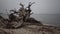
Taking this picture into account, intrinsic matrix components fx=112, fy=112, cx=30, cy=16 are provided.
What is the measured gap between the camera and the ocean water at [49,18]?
1.64 meters

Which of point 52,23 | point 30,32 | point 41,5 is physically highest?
point 41,5

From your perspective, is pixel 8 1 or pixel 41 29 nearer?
pixel 41 29

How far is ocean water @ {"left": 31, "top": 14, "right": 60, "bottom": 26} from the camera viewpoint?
1.64 m

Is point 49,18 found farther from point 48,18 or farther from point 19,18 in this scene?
point 19,18

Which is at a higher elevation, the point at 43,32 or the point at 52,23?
the point at 52,23

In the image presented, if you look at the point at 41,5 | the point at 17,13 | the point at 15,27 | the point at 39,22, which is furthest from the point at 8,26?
the point at 41,5

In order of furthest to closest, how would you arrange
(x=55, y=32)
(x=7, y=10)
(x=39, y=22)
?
(x=7, y=10), (x=39, y=22), (x=55, y=32)

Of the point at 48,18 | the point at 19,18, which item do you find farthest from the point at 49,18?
the point at 19,18

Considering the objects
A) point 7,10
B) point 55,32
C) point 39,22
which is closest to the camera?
point 55,32

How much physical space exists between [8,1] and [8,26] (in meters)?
0.42

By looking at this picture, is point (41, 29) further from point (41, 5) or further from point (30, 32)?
point (41, 5)

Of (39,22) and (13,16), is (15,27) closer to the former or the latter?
(13,16)

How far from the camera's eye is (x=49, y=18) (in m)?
1.67

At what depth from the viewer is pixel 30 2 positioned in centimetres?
172
